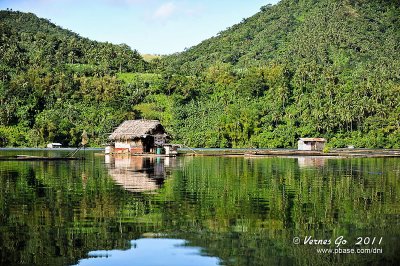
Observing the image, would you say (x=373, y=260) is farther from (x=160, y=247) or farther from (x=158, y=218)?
(x=158, y=218)

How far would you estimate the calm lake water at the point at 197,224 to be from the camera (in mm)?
12164

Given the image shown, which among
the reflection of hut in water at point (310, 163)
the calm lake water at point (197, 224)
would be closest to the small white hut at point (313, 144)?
the reflection of hut in water at point (310, 163)

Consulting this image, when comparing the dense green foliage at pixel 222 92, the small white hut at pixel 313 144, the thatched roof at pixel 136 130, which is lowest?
the small white hut at pixel 313 144

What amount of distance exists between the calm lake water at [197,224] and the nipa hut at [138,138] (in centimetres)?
4139

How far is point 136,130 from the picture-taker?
223 feet

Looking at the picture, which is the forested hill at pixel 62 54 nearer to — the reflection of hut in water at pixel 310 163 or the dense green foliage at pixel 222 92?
the dense green foliage at pixel 222 92

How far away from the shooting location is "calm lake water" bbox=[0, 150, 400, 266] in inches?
479

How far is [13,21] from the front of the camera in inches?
7023

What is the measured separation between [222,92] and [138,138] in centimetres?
4232

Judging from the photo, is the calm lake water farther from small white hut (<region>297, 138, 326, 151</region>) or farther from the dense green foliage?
the dense green foliage

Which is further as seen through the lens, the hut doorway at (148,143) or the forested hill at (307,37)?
the forested hill at (307,37)

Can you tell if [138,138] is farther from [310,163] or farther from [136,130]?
[310,163]

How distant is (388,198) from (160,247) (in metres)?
12.2

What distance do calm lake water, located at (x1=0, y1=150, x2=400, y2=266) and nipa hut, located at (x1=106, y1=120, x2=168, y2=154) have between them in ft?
136
